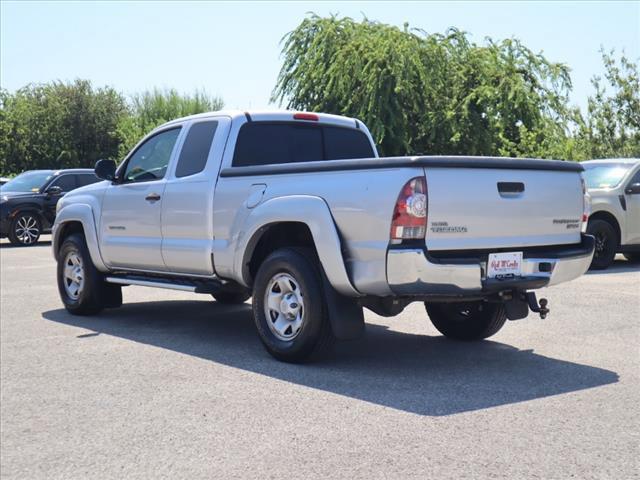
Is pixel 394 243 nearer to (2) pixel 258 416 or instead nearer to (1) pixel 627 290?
(2) pixel 258 416

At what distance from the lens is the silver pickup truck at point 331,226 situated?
6.15m

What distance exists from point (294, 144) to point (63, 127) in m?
55.0

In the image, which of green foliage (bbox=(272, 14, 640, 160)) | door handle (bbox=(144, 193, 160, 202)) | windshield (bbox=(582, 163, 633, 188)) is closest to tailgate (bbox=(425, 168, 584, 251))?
door handle (bbox=(144, 193, 160, 202))

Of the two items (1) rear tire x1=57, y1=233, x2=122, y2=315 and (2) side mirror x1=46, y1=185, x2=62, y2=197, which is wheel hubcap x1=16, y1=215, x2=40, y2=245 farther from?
(1) rear tire x1=57, y1=233, x2=122, y2=315

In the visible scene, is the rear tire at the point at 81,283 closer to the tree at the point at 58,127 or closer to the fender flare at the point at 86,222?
the fender flare at the point at 86,222

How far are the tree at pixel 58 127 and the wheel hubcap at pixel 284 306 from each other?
2143 inches

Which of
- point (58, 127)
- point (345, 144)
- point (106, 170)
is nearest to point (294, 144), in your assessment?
point (345, 144)

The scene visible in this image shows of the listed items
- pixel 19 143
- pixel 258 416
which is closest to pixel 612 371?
pixel 258 416

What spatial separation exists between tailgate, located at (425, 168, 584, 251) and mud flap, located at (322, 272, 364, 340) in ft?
2.91

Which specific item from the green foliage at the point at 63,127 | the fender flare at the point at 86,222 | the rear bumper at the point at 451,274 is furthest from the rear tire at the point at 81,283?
the green foliage at the point at 63,127

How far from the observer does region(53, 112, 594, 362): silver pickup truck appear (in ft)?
20.2

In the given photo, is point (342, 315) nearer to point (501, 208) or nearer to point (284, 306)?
point (284, 306)

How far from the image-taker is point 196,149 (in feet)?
27.2

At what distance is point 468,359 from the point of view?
7.11m
